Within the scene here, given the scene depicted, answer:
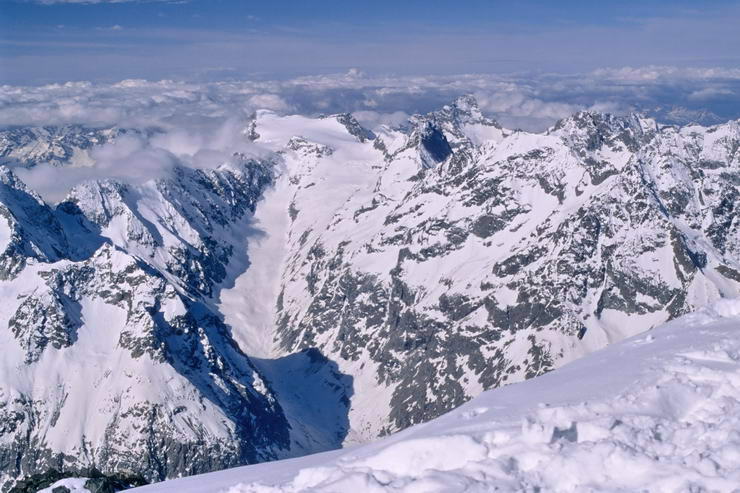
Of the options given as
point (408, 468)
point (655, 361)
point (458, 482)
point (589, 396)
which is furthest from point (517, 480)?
point (655, 361)

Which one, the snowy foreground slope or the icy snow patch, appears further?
the icy snow patch

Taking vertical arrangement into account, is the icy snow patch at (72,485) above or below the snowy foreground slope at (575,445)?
below

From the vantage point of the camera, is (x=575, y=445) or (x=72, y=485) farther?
(x=72, y=485)

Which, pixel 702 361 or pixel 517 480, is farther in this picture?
pixel 702 361

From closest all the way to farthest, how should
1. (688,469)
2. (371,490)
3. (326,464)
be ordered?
(688,469), (371,490), (326,464)

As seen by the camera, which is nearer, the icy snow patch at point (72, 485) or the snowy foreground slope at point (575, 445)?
the snowy foreground slope at point (575, 445)

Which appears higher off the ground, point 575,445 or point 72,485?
point 575,445

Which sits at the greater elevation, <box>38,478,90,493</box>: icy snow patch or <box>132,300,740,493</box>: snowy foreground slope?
<box>132,300,740,493</box>: snowy foreground slope

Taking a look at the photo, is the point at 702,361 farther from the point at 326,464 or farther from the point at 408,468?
the point at 326,464
